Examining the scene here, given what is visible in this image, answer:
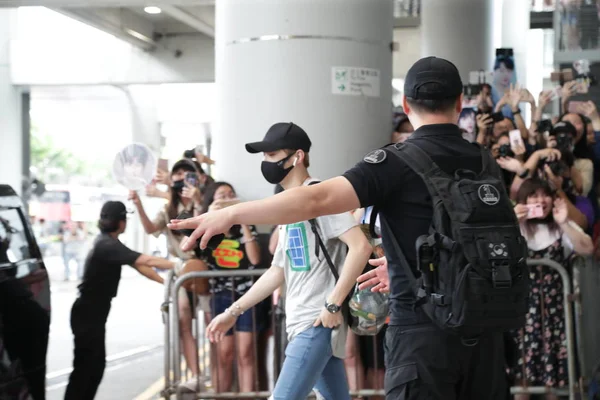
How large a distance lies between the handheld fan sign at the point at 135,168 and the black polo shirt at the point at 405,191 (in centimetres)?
512

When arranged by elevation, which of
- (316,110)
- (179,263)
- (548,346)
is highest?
(316,110)

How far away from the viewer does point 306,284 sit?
16.5 ft

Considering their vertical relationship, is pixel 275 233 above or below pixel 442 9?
below

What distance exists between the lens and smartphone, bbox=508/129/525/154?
7461mm

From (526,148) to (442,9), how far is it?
9134 mm

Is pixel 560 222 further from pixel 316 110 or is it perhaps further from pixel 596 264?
pixel 316 110

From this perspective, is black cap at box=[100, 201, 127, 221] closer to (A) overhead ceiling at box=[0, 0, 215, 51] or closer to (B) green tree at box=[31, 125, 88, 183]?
(A) overhead ceiling at box=[0, 0, 215, 51]

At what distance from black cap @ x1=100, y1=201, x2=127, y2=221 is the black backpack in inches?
168

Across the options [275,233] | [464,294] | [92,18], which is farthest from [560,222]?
[92,18]

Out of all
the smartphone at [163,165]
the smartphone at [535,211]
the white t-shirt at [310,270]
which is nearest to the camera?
the white t-shirt at [310,270]

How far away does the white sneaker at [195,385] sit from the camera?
7.30 metres

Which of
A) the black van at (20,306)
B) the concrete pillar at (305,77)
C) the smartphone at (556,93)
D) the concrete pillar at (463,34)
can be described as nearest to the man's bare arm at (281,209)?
the black van at (20,306)

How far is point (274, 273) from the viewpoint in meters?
5.21

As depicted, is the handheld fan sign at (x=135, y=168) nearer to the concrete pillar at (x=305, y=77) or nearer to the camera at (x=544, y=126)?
the concrete pillar at (x=305, y=77)
